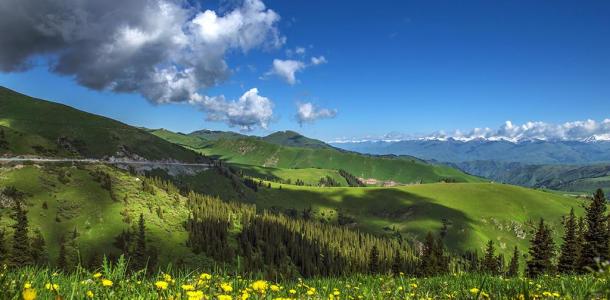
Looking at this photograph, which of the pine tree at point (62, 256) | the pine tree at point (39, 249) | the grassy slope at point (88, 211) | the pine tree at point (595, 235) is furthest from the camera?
the grassy slope at point (88, 211)

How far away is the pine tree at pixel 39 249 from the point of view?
314ft

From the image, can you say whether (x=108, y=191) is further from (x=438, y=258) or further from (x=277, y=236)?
(x=438, y=258)

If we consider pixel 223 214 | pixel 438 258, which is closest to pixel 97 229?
pixel 223 214

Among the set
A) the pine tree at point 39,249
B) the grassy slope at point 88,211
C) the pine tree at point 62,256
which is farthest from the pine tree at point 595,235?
the pine tree at point 39,249

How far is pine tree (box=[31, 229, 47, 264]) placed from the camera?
314 feet

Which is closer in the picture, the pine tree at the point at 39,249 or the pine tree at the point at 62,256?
the pine tree at the point at 62,256

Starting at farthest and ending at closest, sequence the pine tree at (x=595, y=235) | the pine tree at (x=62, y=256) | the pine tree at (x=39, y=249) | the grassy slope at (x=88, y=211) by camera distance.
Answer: the grassy slope at (x=88, y=211) → the pine tree at (x=39, y=249) → the pine tree at (x=62, y=256) → the pine tree at (x=595, y=235)

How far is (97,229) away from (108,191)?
1985cm

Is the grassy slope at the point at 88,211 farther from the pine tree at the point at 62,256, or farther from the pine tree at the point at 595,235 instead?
the pine tree at the point at 595,235

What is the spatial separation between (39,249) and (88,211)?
24867 mm

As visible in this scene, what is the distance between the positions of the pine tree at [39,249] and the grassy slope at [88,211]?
2.60 meters

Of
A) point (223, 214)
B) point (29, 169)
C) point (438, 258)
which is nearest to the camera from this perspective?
point (438, 258)

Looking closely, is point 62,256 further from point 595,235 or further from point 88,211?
point 595,235

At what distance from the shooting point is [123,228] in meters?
120
